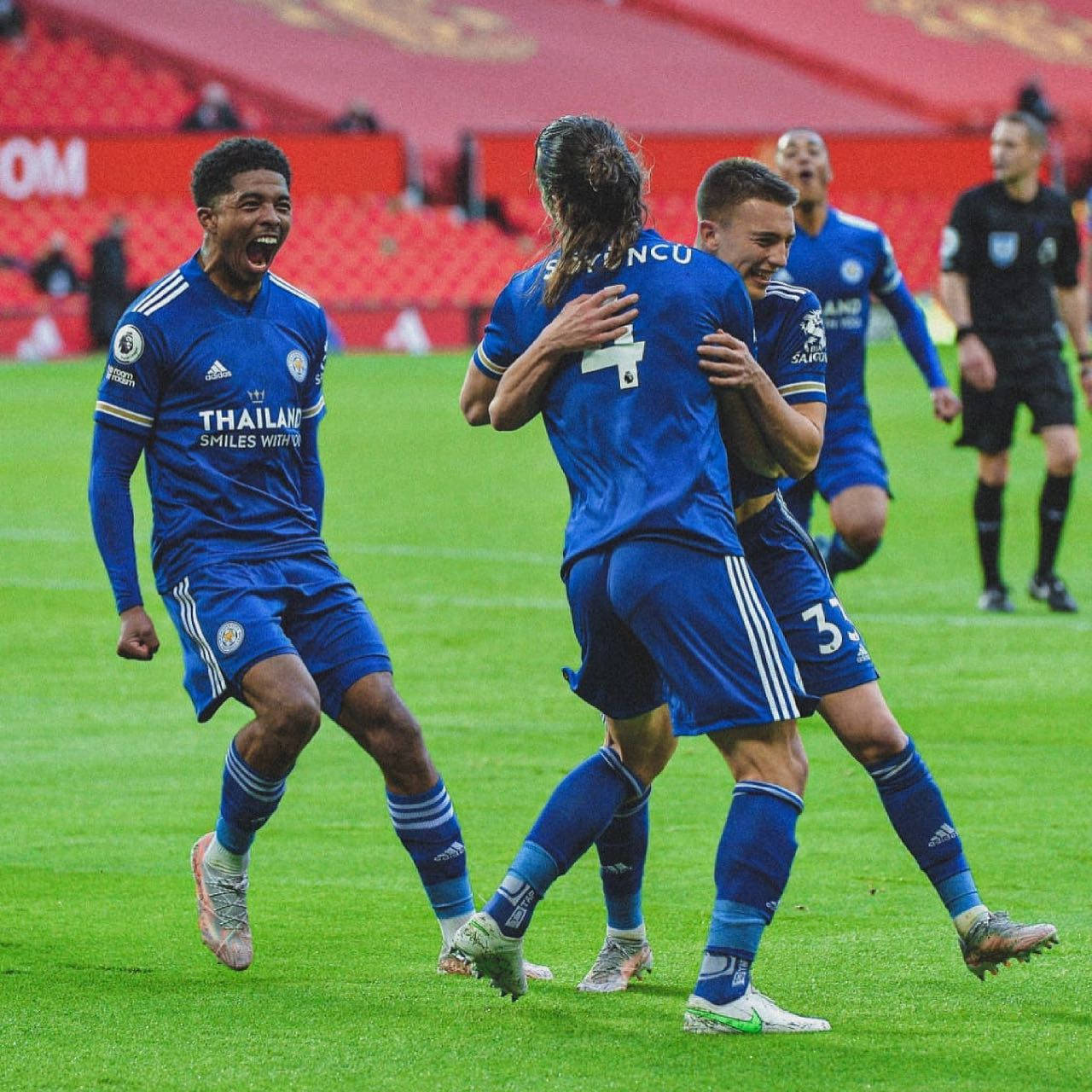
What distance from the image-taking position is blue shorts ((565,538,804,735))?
4445mm

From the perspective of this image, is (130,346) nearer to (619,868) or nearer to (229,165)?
(229,165)

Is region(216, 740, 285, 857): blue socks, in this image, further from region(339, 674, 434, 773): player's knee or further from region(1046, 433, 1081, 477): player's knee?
region(1046, 433, 1081, 477): player's knee

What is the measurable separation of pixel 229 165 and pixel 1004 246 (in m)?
6.38

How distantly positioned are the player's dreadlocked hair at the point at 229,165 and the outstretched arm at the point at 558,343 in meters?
1.11

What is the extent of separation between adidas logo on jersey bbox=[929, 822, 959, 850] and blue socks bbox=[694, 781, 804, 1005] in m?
0.56

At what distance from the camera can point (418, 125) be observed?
134ft

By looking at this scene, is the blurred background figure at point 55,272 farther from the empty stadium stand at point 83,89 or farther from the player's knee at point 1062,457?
the player's knee at point 1062,457

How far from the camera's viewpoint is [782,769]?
4543mm

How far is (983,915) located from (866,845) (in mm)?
1721

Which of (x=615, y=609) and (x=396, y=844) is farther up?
(x=615, y=609)

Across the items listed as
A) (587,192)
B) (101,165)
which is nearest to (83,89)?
(101,165)

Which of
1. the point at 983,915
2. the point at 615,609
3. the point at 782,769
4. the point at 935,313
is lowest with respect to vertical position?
A: the point at 935,313

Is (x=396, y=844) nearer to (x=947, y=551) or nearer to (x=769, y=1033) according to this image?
(x=769, y=1033)

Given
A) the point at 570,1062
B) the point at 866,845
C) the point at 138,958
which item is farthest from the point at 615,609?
the point at 866,845
